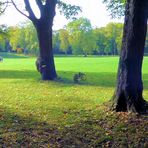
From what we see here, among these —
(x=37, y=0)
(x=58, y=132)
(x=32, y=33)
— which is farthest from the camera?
(x=32, y=33)

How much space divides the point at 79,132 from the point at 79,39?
376 ft

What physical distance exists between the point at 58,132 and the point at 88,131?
798 mm

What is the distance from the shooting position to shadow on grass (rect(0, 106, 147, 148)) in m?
8.49

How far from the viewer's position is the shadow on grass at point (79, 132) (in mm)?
8492

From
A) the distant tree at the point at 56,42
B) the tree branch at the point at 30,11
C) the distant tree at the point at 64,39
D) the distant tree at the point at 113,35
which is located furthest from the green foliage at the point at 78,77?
the distant tree at the point at 113,35

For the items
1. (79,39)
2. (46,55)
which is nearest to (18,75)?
(46,55)

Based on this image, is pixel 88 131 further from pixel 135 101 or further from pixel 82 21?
pixel 82 21

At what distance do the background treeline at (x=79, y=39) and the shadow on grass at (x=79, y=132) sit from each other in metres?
106

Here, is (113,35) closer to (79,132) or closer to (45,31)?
(45,31)

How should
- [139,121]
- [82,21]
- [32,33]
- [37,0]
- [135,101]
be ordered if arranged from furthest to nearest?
[82,21], [32,33], [37,0], [135,101], [139,121]

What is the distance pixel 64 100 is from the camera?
49.7 ft

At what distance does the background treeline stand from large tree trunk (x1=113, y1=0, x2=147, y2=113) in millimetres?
105319

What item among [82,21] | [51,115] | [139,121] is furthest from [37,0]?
[82,21]

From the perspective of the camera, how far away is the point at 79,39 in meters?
123
